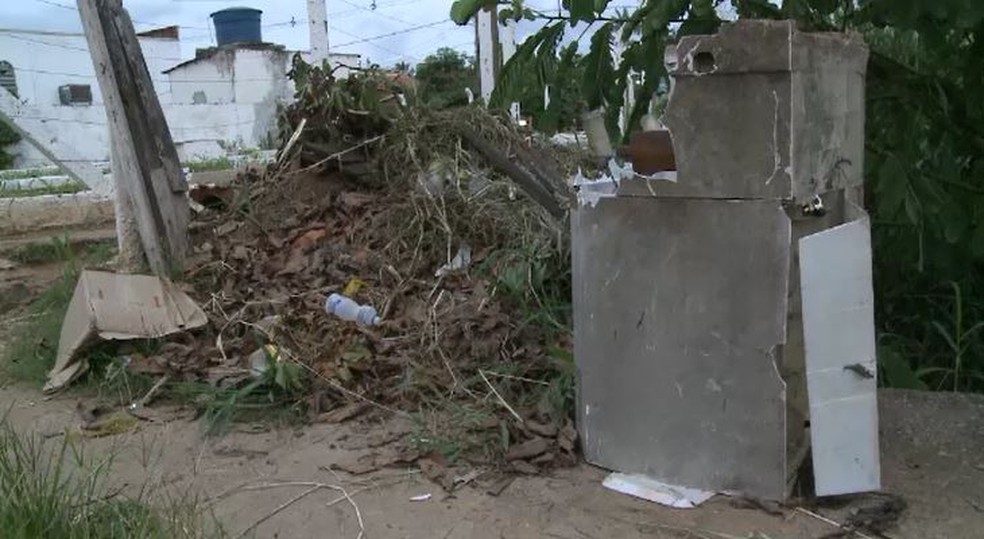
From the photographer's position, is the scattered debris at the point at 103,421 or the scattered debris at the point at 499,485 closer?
the scattered debris at the point at 499,485

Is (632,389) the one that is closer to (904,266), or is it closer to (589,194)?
(589,194)

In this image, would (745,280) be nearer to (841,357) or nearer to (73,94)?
(841,357)

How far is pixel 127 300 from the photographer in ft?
14.1

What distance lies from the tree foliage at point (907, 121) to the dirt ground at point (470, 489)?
25.3 inches

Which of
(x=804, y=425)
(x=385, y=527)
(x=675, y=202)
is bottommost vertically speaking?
(x=385, y=527)

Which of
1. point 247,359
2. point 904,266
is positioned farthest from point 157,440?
point 904,266

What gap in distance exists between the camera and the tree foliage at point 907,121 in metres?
3.41

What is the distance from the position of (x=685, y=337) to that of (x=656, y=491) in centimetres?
48

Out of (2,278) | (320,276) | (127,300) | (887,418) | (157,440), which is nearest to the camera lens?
(887,418)

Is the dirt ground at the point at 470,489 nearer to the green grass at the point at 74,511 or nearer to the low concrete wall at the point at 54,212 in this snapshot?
the green grass at the point at 74,511

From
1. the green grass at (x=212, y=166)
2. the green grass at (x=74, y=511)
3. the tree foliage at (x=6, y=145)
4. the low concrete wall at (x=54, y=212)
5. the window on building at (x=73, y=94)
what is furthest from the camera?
the window on building at (x=73, y=94)

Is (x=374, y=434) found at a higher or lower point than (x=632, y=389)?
lower

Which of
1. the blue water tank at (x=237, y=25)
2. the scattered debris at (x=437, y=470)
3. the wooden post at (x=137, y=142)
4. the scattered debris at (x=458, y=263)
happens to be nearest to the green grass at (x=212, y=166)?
the wooden post at (x=137, y=142)

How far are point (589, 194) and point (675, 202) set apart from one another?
0.30 m
